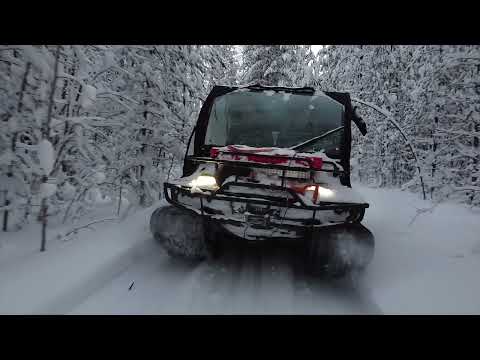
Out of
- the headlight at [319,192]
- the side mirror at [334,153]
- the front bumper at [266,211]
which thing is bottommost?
the front bumper at [266,211]

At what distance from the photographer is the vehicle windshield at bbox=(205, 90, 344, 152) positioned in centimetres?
438

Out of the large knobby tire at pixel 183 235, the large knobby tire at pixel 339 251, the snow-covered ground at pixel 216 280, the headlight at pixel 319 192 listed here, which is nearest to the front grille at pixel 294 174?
the headlight at pixel 319 192

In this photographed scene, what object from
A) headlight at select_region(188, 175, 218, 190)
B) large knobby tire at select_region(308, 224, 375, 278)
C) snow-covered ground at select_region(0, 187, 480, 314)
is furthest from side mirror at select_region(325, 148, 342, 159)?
headlight at select_region(188, 175, 218, 190)

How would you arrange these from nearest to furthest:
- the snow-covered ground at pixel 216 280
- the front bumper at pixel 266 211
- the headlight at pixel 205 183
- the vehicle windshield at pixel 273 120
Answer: the snow-covered ground at pixel 216 280
the front bumper at pixel 266 211
the headlight at pixel 205 183
the vehicle windshield at pixel 273 120

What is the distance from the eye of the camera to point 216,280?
324 centimetres

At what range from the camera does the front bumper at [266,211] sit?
3105 millimetres

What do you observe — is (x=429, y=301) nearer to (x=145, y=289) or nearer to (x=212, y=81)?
(x=145, y=289)

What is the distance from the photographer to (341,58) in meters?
25.4

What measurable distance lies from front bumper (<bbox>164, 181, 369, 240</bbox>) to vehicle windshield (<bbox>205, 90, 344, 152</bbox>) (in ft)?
4.21

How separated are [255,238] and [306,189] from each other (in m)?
0.83

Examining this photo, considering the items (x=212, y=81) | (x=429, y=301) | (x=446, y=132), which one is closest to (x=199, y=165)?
(x=429, y=301)

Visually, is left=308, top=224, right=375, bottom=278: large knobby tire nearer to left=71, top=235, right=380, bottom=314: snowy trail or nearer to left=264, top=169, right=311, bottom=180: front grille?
left=71, top=235, right=380, bottom=314: snowy trail

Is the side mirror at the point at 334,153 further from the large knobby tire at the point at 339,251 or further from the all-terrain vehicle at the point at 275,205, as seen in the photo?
the large knobby tire at the point at 339,251

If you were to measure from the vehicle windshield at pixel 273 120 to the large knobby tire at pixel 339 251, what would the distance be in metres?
1.45
